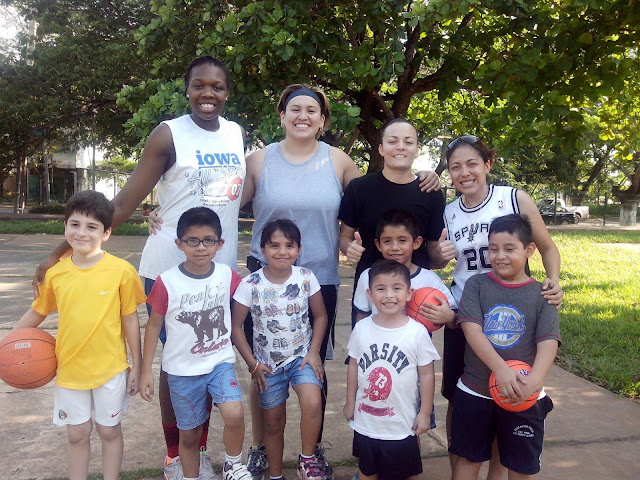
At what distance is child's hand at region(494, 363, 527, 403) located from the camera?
2.41m

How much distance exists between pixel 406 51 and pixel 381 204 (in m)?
5.85

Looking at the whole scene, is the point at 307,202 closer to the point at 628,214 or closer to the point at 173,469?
the point at 173,469

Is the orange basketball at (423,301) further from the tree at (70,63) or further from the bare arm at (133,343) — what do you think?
the tree at (70,63)

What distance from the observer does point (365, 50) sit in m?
6.79

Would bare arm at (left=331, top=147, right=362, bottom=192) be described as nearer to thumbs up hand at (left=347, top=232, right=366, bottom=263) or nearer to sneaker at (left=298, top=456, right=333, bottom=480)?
thumbs up hand at (left=347, top=232, right=366, bottom=263)

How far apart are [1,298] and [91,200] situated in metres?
4.84

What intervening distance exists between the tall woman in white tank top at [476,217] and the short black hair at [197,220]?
1.12m

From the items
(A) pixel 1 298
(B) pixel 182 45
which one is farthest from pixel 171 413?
(B) pixel 182 45

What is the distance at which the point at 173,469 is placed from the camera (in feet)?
9.42

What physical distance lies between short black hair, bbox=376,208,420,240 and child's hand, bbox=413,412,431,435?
850mm

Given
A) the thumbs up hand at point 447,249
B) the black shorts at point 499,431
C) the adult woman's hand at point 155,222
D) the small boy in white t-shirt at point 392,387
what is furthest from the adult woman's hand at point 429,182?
the adult woman's hand at point 155,222

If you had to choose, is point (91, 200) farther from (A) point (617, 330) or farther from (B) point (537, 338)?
(A) point (617, 330)

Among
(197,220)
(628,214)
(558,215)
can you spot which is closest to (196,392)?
(197,220)

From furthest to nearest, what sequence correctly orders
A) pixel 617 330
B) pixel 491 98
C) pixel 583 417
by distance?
1. pixel 491 98
2. pixel 617 330
3. pixel 583 417
